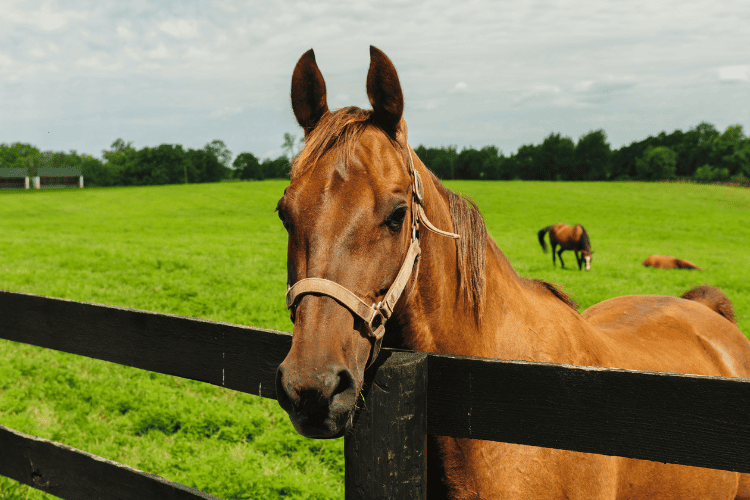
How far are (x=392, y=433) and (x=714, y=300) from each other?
4108 millimetres

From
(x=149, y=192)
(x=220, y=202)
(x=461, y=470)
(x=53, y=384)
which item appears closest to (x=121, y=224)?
(x=220, y=202)

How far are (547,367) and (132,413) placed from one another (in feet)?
16.0

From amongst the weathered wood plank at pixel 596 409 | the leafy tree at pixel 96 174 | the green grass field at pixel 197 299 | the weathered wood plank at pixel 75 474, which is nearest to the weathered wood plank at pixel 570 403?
the weathered wood plank at pixel 596 409

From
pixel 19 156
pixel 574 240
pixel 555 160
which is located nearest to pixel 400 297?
pixel 574 240

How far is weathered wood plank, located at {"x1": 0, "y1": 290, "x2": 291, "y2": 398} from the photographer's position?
6.54 ft

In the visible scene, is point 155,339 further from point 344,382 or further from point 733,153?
point 733,153

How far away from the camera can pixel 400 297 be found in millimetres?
1758

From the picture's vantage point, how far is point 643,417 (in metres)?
1.40

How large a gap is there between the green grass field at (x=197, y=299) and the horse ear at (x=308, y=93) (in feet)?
10.1

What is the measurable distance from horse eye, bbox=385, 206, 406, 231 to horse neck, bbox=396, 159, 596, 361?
0.76ft

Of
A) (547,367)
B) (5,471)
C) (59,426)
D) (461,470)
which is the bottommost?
(59,426)

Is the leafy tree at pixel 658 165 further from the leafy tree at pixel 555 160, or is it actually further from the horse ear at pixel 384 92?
the horse ear at pixel 384 92

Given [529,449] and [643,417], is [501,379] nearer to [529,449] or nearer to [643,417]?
[643,417]

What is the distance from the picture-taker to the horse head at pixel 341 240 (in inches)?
53.6
